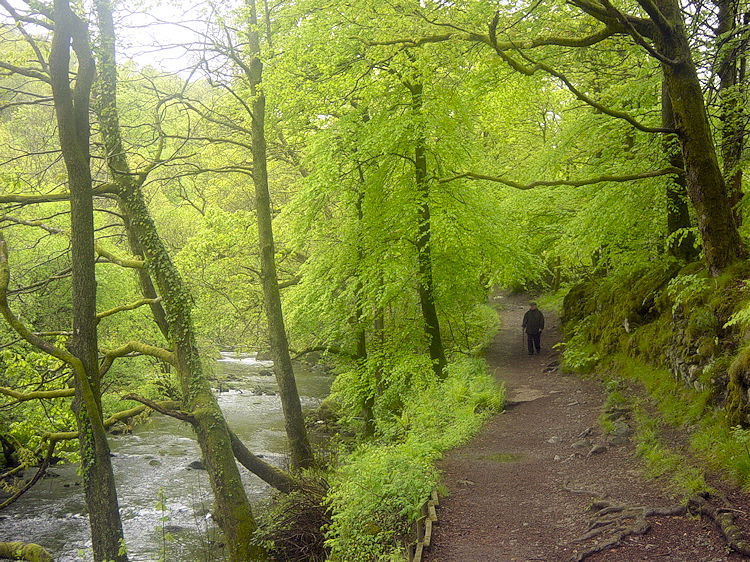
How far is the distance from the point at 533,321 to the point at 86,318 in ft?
41.6

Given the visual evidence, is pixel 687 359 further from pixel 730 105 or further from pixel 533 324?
pixel 533 324

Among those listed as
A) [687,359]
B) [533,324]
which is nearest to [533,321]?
[533,324]

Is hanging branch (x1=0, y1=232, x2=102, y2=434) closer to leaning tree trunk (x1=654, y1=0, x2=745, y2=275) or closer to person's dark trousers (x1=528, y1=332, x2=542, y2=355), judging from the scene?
leaning tree trunk (x1=654, y1=0, x2=745, y2=275)

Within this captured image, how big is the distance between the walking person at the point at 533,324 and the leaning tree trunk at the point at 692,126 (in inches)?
347

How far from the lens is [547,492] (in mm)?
7195

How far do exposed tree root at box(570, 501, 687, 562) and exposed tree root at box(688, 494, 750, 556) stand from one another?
15cm

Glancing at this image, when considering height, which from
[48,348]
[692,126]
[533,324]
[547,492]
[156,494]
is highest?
[692,126]

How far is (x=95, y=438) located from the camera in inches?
304

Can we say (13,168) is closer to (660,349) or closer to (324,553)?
(324,553)

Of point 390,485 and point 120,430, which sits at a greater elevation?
point 390,485

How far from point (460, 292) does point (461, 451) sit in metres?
6.23

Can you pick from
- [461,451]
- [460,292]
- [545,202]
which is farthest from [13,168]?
[545,202]

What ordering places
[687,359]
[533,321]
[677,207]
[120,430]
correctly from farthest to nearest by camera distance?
[120,430], [533,321], [677,207], [687,359]

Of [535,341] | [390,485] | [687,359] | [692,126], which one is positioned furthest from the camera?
[535,341]
